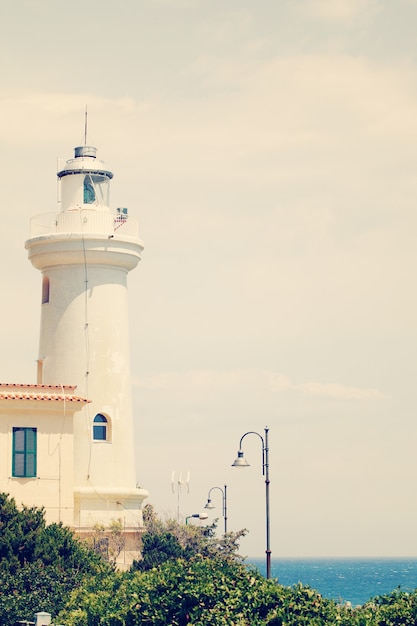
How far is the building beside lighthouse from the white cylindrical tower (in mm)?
38

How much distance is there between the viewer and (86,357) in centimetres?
4831

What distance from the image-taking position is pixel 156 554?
4569 centimetres

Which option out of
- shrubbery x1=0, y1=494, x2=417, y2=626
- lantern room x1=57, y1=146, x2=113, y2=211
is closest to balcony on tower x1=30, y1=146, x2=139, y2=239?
lantern room x1=57, y1=146, x2=113, y2=211

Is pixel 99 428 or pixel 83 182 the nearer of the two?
pixel 99 428

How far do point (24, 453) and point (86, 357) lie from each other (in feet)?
16.4

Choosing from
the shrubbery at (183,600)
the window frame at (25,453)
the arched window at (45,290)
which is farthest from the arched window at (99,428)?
the shrubbery at (183,600)

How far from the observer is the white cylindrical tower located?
157ft

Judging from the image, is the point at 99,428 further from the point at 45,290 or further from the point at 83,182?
the point at 83,182

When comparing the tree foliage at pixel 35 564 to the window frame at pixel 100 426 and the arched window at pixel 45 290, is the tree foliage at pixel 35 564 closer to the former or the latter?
the window frame at pixel 100 426

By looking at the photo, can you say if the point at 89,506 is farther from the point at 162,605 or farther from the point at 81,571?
the point at 162,605

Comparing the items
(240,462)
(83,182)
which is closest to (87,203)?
(83,182)

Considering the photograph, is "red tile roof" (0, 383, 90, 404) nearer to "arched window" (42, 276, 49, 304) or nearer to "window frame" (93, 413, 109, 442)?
"window frame" (93, 413, 109, 442)

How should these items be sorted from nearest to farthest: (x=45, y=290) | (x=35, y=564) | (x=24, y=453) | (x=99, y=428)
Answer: (x=35, y=564), (x=24, y=453), (x=99, y=428), (x=45, y=290)

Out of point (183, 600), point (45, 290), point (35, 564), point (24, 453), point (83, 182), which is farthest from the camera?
point (83, 182)
